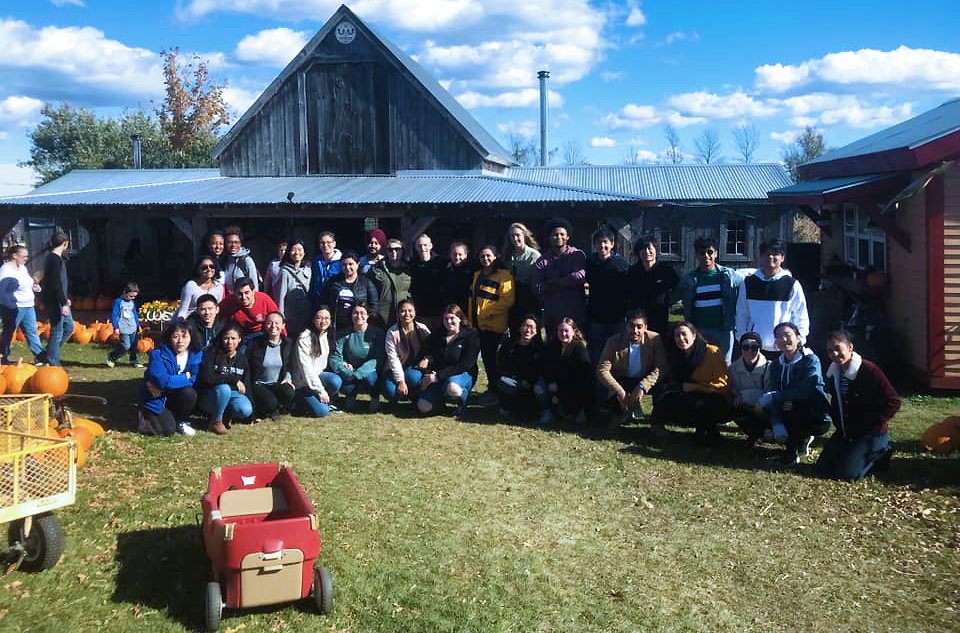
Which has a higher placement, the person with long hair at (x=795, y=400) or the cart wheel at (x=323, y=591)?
the person with long hair at (x=795, y=400)

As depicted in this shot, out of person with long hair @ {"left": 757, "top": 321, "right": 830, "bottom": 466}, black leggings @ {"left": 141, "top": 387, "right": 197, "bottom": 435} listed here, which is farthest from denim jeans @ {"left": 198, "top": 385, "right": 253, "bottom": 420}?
person with long hair @ {"left": 757, "top": 321, "right": 830, "bottom": 466}

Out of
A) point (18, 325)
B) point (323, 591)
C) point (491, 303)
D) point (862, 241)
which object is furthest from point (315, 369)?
point (862, 241)

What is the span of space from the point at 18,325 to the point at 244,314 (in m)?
4.54

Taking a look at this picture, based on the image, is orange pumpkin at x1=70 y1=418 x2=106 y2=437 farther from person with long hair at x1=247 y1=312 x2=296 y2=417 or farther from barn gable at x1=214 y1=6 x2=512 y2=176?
barn gable at x1=214 y1=6 x2=512 y2=176

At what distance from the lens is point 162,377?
777cm

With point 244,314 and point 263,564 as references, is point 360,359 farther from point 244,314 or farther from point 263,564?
point 263,564

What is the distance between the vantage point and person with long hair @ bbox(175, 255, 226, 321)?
8664mm

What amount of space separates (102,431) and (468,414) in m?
3.57

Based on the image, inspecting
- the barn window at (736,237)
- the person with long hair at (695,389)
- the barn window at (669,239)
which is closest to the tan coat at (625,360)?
the person with long hair at (695,389)

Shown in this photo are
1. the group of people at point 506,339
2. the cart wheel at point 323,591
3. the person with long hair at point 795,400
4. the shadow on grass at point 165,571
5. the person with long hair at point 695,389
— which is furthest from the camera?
the group of people at point 506,339

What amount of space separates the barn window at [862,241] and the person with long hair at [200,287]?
357 inches

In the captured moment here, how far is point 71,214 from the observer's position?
18.7 meters

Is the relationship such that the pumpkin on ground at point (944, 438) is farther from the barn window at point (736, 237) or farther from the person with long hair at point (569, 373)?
the barn window at point (736, 237)

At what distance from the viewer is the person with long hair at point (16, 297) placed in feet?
35.3
